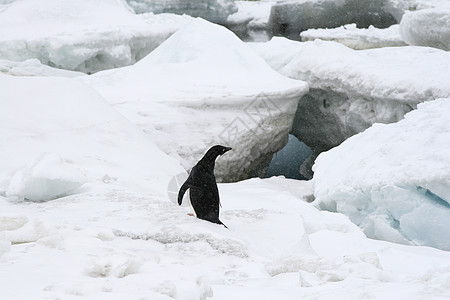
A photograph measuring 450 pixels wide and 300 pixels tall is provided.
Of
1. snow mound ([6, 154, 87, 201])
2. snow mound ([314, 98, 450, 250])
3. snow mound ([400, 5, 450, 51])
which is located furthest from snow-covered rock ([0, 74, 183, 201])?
snow mound ([400, 5, 450, 51])

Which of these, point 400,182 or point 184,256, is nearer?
point 184,256

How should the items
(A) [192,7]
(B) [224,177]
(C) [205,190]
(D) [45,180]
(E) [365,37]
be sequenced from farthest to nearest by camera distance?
1. (A) [192,7]
2. (E) [365,37]
3. (B) [224,177]
4. (D) [45,180]
5. (C) [205,190]

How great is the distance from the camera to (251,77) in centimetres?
690

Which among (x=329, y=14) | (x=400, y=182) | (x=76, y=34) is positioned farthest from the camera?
(x=329, y=14)

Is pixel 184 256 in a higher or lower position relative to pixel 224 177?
higher

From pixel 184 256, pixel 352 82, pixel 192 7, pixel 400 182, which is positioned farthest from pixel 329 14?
pixel 184 256

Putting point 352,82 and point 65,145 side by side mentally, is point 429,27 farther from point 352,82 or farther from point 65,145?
point 65,145

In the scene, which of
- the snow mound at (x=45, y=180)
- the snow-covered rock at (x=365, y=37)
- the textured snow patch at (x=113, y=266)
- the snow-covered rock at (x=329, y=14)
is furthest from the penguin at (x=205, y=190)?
the snow-covered rock at (x=329, y=14)

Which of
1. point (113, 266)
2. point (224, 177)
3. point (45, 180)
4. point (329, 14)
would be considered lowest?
point (329, 14)

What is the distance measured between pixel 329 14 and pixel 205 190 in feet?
43.9

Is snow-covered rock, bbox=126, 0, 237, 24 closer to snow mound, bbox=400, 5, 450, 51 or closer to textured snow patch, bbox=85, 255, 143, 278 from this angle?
snow mound, bbox=400, 5, 450, 51

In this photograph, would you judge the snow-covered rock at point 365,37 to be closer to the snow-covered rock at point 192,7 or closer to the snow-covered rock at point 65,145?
the snow-covered rock at point 192,7

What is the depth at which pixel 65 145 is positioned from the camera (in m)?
4.11

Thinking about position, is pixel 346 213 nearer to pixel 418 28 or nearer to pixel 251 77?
pixel 251 77
